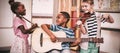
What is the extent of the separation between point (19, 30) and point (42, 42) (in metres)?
0.16

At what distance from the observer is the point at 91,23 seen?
1.47 m

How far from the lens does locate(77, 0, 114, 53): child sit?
4.79ft

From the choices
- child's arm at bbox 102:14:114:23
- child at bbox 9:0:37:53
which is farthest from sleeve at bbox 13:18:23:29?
child's arm at bbox 102:14:114:23

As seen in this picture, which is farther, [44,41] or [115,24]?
[115,24]

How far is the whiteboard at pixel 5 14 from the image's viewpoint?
1.35 meters

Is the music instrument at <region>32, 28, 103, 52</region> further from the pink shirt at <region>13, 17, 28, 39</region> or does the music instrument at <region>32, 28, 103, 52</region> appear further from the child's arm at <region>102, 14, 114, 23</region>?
the child's arm at <region>102, 14, 114, 23</region>

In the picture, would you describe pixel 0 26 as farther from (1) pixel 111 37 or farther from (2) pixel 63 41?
(1) pixel 111 37

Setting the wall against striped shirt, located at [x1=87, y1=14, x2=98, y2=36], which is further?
striped shirt, located at [x1=87, y1=14, x2=98, y2=36]

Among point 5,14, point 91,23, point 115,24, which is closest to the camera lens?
point 5,14

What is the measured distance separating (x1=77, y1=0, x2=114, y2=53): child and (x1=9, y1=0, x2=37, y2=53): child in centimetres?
35

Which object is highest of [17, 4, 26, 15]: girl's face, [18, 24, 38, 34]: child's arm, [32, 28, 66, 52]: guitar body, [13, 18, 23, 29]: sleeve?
[17, 4, 26, 15]: girl's face

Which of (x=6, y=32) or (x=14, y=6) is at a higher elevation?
(x=14, y=6)

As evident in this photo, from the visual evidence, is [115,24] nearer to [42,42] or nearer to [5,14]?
[42,42]

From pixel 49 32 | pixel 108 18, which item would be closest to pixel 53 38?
pixel 49 32
